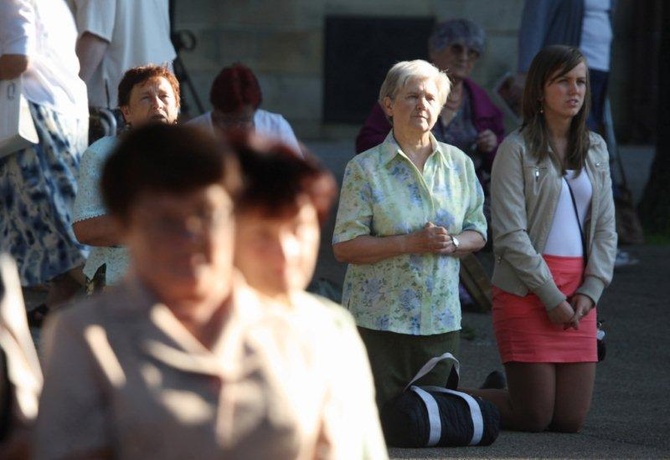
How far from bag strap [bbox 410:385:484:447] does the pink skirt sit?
0.48 metres

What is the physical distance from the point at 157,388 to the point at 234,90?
5.47 meters

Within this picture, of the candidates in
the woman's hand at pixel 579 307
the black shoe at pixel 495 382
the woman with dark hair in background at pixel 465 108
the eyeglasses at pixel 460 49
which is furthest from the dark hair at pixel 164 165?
the eyeglasses at pixel 460 49

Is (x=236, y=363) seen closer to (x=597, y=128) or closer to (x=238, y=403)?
(x=238, y=403)

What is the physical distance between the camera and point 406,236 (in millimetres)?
5812

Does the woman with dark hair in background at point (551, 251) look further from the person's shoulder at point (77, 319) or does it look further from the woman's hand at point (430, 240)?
the person's shoulder at point (77, 319)

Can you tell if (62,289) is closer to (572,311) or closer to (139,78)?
(139,78)

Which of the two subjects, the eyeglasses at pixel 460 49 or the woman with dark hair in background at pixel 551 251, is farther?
the eyeglasses at pixel 460 49

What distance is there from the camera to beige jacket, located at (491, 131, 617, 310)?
632cm

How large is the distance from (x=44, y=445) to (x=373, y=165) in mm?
3462

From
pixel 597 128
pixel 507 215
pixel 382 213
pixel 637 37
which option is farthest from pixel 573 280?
pixel 637 37

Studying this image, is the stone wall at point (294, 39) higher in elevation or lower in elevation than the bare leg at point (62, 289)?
lower

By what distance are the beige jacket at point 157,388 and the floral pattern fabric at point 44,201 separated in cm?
478

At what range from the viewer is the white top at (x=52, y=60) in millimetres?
7176

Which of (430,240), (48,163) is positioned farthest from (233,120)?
(430,240)
